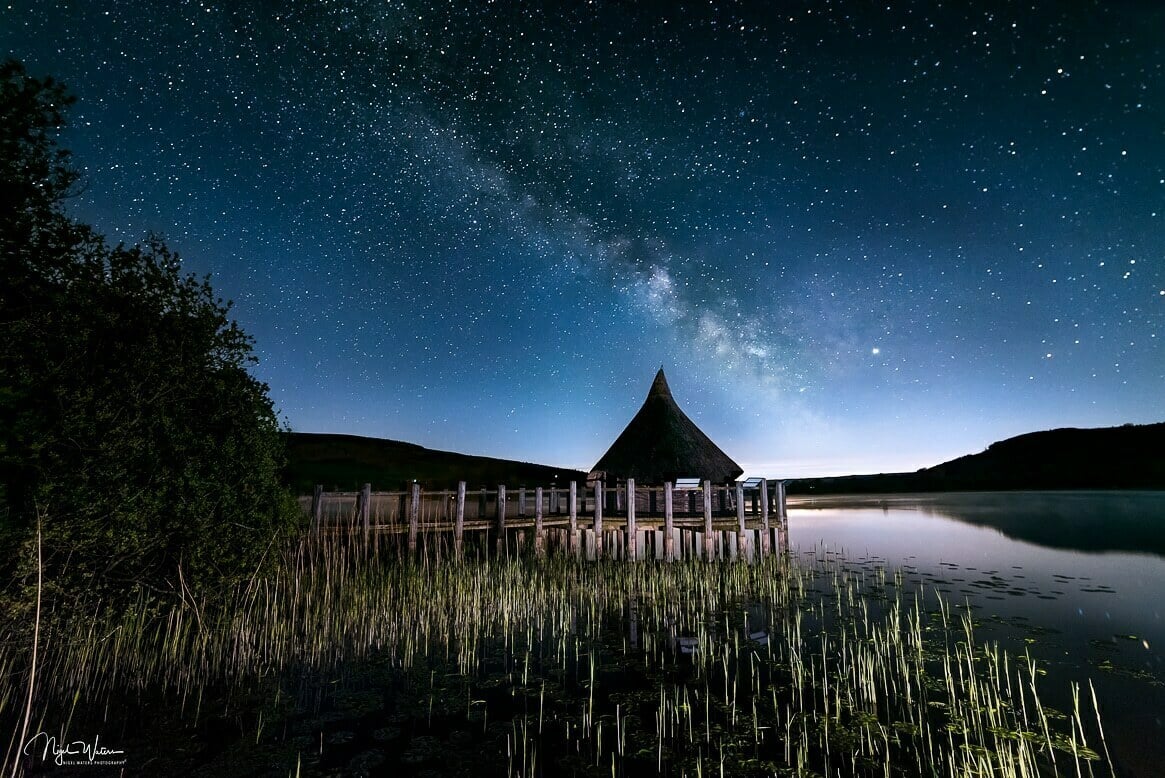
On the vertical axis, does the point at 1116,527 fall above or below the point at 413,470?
below

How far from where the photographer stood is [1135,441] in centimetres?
12138

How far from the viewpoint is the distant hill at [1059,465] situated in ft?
350

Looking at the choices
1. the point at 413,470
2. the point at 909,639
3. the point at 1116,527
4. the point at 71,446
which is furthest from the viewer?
the point at 413,470

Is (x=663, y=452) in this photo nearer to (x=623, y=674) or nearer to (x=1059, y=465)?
(x=623, y=674)

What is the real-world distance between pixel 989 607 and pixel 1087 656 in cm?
350

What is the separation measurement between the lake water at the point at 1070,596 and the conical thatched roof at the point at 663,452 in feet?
16.5

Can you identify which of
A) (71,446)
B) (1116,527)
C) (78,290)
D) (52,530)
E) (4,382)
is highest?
(78,290)

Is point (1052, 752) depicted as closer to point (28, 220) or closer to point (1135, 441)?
point (28, 220)

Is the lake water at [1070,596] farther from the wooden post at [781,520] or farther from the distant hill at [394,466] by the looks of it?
the distant hill at [394,466]


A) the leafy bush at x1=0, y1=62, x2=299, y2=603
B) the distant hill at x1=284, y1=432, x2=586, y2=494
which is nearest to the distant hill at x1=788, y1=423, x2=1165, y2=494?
the distant hill at x1=284, y1=432, x2=586, y2=494

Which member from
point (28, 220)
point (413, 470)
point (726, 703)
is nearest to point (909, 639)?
Answer: point (726, 703)

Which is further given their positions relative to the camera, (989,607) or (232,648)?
(989,607)

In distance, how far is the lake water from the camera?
654cm

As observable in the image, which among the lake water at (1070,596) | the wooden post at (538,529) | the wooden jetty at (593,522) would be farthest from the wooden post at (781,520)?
the wooden post at (538,529)
